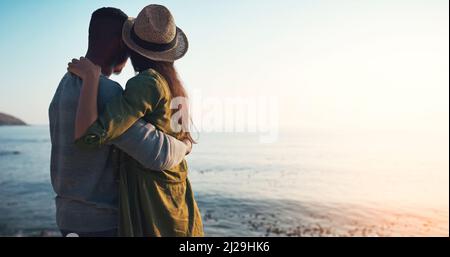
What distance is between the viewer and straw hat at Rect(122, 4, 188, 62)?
2479mm

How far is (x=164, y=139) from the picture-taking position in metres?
2.36

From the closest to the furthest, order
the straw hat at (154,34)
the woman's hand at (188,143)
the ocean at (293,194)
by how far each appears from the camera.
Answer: the straw hat at (154,34) < the woman's hand at (188,143) < the ocean at (293,194)

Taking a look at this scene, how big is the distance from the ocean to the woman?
1446mm

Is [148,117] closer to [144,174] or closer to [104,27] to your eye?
[144,174]

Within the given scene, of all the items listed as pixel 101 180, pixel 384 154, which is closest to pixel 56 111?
pixel 101 180

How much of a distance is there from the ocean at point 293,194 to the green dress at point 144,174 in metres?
1.50

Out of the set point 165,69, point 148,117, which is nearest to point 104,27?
point 165,69

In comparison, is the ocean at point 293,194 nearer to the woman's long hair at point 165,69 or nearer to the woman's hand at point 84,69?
the woman's long hair at point 165,69

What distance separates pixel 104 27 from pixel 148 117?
23.0 inches

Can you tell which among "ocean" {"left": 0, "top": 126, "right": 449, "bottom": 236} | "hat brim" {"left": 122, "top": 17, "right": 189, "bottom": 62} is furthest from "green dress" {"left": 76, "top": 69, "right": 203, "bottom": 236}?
"ocean" {"left": 0, "top": 126, "right": 449, "bottom": 236}

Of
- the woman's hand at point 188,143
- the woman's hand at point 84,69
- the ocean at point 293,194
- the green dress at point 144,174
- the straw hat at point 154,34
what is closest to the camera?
the green dress at point 144,174

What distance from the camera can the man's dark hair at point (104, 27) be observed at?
2535 mm

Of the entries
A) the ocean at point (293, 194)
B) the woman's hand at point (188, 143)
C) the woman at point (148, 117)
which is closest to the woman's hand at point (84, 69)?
the woman at point (148, 117)
